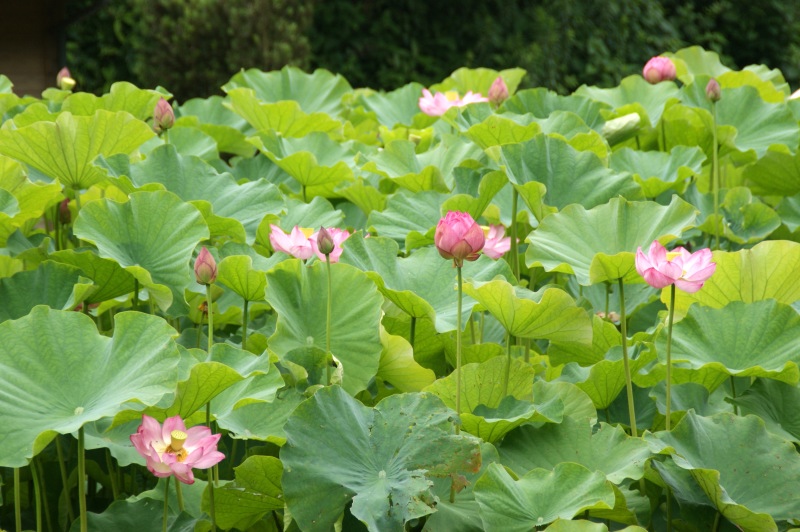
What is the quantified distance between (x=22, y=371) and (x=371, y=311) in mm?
337

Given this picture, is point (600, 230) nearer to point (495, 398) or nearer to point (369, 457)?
point (495, 398)

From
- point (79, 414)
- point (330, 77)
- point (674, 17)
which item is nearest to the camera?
point (79, 414)

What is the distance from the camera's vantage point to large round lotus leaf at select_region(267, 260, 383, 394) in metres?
0.98

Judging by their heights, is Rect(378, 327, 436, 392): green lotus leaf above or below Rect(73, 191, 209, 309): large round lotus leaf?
below

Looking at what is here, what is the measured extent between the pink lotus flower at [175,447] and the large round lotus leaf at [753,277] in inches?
20.0

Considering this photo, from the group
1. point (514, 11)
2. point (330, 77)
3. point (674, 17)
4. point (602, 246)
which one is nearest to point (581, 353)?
point (602, 246)

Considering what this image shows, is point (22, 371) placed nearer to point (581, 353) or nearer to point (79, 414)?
point (79, 414)

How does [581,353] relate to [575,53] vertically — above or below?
above

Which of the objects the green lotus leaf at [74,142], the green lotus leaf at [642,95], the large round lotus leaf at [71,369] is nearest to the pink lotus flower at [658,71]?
the green lotus leaf at [642,95]

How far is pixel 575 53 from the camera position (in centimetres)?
661

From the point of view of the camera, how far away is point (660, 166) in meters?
1.41

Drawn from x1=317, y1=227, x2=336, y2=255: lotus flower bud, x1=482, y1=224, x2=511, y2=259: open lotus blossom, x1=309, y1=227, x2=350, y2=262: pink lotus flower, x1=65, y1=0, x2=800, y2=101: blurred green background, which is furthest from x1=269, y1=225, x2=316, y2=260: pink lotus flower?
x1=65, y1=0, x2=800, y2=101: blurred green background

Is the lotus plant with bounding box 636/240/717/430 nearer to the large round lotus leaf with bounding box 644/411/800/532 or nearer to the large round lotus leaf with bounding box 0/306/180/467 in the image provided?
the large round lotus leaf with bounding box 644/411/800/532

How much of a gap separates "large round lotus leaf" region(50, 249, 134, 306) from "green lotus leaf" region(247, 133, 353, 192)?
34 cm
